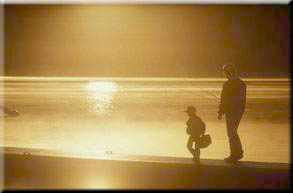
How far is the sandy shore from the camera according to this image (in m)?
3.95

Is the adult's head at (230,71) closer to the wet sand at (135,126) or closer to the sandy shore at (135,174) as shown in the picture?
the sandy shore at (135,174)

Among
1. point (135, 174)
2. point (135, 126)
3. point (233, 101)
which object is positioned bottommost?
point (135, 174)

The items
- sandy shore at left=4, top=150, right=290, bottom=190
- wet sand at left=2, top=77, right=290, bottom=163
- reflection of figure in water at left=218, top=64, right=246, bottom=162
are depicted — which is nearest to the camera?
sandy shore at left=4, top=150, right=290, bottom=190

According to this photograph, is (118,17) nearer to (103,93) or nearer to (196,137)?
(196,137)

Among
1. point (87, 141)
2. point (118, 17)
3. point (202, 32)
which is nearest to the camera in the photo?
point (87, 141)

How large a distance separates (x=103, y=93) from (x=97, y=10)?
18.0 ft

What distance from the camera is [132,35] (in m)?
9.34

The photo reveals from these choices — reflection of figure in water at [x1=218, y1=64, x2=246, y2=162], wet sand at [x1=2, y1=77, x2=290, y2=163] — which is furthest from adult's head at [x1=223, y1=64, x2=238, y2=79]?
wet sand at [x1=2, y1=77, x2=290, y2=163]

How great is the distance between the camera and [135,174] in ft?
13.9

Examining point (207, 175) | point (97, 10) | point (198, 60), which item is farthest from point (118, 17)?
point (198, 60)

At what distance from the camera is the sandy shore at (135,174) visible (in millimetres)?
3945

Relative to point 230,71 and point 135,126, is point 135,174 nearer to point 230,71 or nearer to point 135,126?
point 230,71

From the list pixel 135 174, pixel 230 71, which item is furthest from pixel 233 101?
pixel 135 174

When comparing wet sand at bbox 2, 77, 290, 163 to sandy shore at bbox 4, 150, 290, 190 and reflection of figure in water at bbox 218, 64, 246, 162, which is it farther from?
reflection of figure in water at bbox 218, 64, 246, 162
